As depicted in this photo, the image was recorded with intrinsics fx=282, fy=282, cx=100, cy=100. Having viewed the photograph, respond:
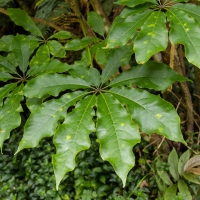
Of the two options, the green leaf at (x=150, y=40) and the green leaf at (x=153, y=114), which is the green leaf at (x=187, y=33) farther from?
the green leaf at (x=153, y=114)

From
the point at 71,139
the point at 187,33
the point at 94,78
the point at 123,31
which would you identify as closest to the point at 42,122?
the point at 71,139

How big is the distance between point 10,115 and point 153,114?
41cm

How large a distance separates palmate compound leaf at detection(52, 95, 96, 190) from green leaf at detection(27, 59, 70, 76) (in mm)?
176

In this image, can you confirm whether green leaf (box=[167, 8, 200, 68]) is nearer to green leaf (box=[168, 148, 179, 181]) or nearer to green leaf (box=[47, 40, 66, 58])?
green leaf (box=[47, 40, 66, 58])

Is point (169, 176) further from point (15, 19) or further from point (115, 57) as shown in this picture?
point (15, 19)

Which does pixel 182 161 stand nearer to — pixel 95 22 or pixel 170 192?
pixel 170 192

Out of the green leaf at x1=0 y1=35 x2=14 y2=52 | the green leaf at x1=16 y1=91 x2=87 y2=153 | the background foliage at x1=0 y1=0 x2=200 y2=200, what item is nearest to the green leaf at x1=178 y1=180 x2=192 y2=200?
the background foliage at x1=0 y1=0 x2=200 y2=200

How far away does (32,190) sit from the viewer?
5.68 ft

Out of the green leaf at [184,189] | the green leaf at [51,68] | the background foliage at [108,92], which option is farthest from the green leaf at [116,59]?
the green leaf at [184,189]

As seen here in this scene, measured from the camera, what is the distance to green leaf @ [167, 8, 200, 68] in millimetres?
639

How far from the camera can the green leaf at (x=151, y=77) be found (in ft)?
2.53

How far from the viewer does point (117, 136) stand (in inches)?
25.9

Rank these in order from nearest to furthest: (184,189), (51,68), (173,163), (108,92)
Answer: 1. (108,92)
2. (51,68)
3. (184,189)
4. (173,163)

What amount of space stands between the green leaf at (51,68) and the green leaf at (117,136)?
197mm
